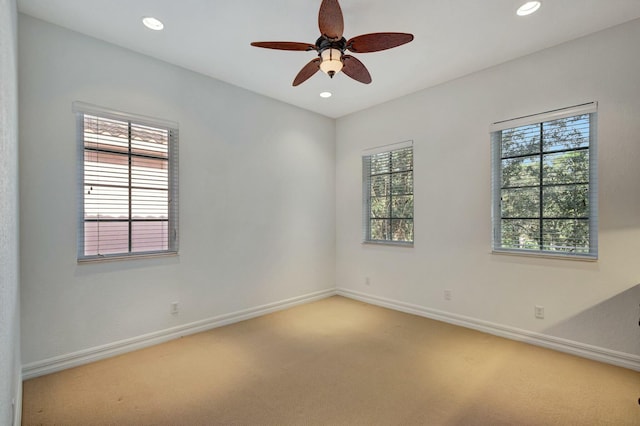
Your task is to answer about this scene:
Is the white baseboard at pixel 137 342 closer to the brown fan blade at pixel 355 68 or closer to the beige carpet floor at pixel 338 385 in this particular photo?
the beige carpet floor at pixel 338 385

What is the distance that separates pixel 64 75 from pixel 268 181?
2.31 metres

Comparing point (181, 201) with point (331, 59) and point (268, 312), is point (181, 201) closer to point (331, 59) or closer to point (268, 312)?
point (268, 312)

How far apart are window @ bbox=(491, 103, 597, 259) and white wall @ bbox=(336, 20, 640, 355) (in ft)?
0.33

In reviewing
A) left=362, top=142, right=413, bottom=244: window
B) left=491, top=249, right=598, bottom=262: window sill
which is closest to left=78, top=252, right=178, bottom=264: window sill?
left=362, top=142, right=413, bottom=244: window

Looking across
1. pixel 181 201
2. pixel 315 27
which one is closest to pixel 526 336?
pixel 315 27

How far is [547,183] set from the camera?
10.3 feet

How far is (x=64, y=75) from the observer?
2709 mm

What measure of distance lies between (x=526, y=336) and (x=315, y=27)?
3.68m

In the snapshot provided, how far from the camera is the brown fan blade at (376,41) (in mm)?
2083

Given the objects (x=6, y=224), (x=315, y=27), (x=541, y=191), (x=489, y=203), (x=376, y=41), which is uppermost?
(x=315, y=27)

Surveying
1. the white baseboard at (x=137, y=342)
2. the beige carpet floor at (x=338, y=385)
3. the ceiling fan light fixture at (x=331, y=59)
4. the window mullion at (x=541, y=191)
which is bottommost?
the beige carpet floor at (x=338, y=385)

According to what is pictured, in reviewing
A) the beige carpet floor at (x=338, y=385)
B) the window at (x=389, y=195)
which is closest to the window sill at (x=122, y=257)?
the beige carpet floor at (x=338, y=385)

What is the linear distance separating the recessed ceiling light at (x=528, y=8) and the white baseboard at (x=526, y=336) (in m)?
2.99

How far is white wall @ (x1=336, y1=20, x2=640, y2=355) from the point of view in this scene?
2.71m
